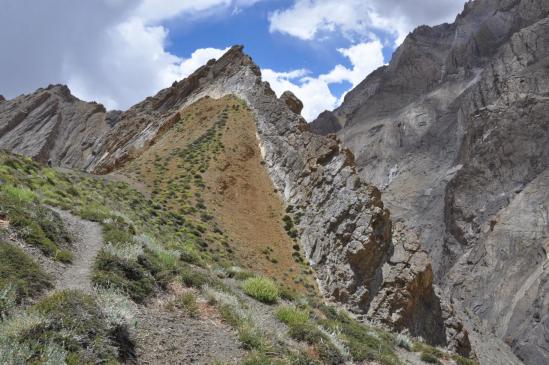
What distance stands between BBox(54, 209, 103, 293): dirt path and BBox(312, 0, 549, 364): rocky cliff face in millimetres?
31682

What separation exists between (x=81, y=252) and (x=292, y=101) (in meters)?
47.9

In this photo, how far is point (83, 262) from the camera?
11609mm

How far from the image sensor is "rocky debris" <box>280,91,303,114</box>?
57.8 metres

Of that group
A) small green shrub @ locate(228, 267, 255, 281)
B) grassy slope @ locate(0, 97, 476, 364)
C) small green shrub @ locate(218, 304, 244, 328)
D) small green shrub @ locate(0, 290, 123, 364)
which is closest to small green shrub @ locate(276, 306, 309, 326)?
grassy slope @ locate(0, 97, 476, 364)

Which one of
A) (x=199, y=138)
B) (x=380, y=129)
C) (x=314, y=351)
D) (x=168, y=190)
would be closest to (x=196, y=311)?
(x=314, y=351)

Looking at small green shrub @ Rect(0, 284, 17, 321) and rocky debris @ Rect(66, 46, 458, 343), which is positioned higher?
rocky debris @ Rect(66, 46, 458, 343)

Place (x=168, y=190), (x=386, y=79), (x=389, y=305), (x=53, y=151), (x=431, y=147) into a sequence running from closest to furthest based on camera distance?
1. (x=389, y=305)
2. (x=168, y=190)
3. (x=53, y=151)
4. (x=431, y=147)
5. (x=386, y=79)

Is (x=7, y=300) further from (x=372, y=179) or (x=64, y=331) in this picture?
(x=372, y=179)

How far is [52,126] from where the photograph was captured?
9969cm

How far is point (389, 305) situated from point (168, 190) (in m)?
19.1

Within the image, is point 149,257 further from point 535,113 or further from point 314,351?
point 535,113

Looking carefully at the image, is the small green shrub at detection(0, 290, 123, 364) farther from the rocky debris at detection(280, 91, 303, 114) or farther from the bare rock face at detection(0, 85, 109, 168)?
the bare rock face at detection(0, 85, 109, 168)

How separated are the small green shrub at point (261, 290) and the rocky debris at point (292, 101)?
4364 centimetres

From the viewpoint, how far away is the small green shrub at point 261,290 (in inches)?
583
